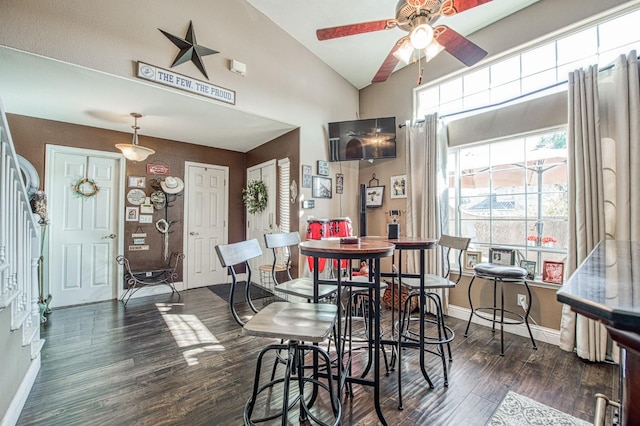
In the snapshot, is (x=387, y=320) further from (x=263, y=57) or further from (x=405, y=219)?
(x=263, y=57)

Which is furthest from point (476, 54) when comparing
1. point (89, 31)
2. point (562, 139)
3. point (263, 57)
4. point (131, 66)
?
point (89, 31)

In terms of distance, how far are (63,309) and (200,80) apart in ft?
11.3

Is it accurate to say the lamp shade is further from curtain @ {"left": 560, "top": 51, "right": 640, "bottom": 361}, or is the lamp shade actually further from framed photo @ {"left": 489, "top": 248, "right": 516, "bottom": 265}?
curtain @ {"left": 560, "top": 51, "right": 640, "bottom": 361}

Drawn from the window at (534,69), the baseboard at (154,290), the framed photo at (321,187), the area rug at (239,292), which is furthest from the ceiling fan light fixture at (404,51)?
the baseboard at (154,290)

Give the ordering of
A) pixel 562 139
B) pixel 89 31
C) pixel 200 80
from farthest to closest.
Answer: pixel 200 80 < pixel 562 139 < pixel 89 31

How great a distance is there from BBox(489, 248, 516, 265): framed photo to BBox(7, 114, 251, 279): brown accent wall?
4.04m

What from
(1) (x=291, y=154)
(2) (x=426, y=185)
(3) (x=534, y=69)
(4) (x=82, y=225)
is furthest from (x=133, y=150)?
(3) (x=534, y=69)

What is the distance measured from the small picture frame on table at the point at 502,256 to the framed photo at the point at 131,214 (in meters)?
4.87

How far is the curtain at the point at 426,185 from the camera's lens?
10.9ft

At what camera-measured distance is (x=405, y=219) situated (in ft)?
12.4

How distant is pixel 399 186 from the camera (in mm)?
3859

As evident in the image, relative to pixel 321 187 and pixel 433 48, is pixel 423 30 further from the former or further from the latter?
pixel 321 187

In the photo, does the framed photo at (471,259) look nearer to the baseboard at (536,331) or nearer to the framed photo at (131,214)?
the baseboard at (536,331)

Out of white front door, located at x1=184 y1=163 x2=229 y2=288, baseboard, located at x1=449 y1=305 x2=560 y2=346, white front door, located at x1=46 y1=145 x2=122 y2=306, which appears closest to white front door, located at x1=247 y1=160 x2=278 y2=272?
white front door, located at x1=184 y1=163 x2=229 y2=288
